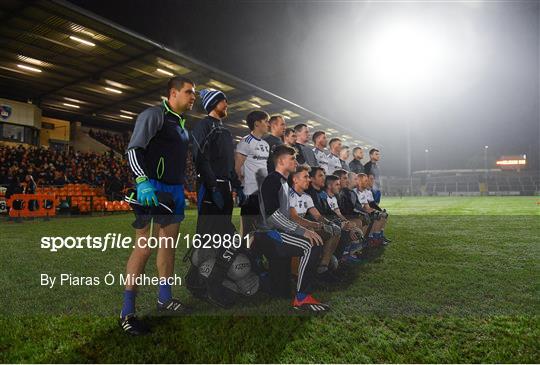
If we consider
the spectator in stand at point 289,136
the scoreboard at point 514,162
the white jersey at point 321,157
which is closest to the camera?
the spectator in stand at point 289,136

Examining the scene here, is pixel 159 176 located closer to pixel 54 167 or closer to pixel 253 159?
pixel 253 159

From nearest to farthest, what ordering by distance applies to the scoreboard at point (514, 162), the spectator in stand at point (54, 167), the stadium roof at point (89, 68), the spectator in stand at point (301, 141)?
1. the spectator in stand at point (301, 141)
2. the stadium roof at point (89, 68)
3. the spectator in stand at point (54, 167)
4. the scoreboard at point (514, 162)

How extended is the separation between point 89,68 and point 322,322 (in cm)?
1739

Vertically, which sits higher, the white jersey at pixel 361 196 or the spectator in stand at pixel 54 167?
the spectator in stand at pixel 54 167

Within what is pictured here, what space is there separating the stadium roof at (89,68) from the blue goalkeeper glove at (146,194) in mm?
11635

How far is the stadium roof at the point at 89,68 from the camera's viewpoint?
1264 centimetres

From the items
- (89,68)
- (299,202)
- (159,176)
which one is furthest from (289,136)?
(89,68)

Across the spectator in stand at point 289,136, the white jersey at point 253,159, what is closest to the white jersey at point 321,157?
the spectator in stand at point 289,136

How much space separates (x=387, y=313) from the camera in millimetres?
3379

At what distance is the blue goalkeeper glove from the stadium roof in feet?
38.2

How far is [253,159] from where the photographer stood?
489 centimetres

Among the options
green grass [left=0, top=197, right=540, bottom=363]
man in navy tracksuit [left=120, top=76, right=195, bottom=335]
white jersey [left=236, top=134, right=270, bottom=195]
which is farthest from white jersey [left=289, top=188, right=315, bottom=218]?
man in navy tracksuit [left=120, top=76, right=195, bottom=335]

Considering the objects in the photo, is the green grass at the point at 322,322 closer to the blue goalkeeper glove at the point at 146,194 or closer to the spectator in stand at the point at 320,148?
the blue goalkeeper glove at the point at 146,194

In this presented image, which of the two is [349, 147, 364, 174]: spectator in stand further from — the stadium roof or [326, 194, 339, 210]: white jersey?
the stadium roof
